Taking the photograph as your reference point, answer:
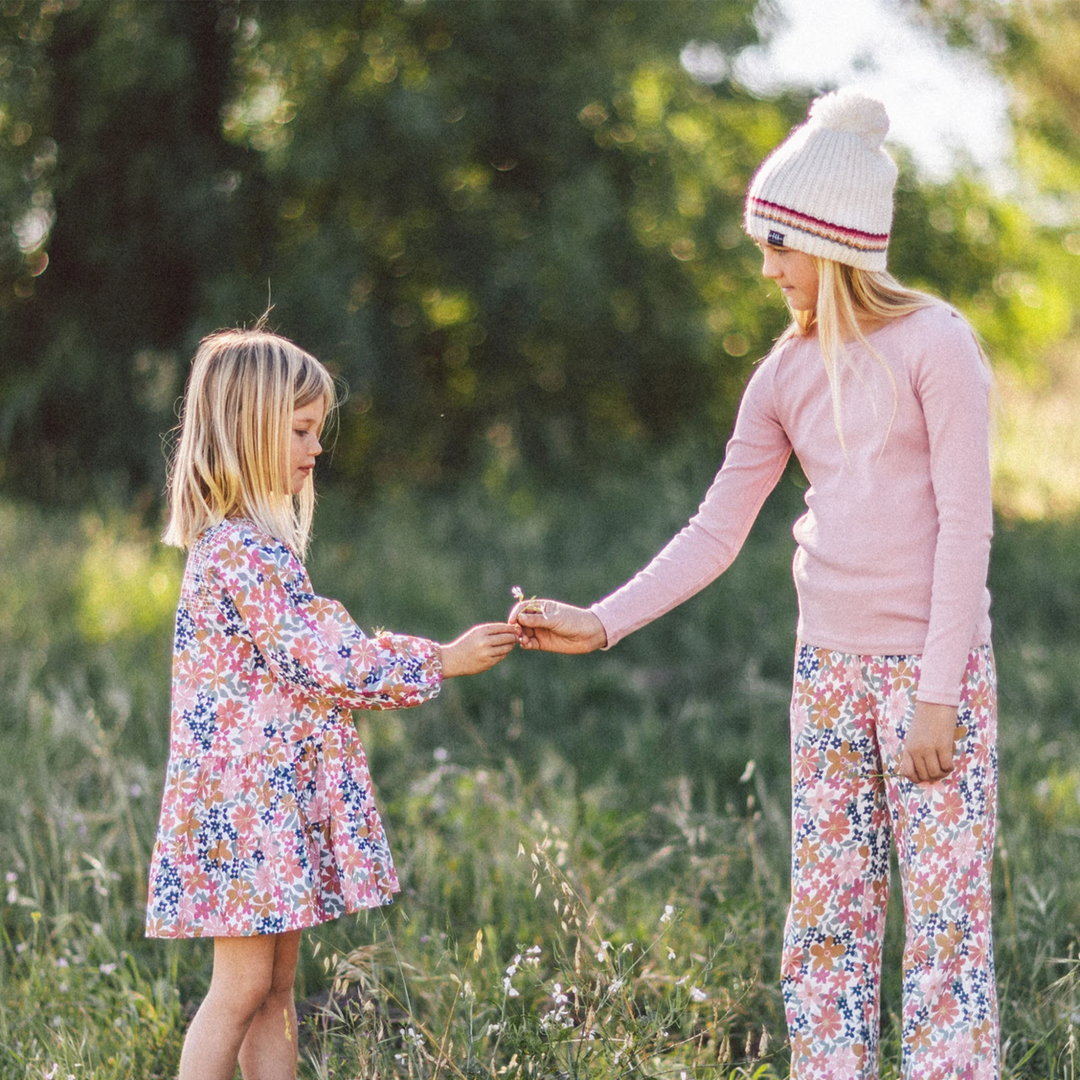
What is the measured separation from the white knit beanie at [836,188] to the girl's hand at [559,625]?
0.81 meters

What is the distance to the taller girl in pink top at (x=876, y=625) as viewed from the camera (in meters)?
2.21

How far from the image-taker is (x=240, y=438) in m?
2.40

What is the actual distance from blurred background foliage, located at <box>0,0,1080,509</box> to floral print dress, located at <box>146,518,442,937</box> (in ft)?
20.1

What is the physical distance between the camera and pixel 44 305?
9125mm

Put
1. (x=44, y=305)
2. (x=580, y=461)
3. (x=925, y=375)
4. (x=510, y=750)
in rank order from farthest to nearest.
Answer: (x=580, y=461) < (x=44, y=305) < (x=510, y=750) < (x=925, y=375)

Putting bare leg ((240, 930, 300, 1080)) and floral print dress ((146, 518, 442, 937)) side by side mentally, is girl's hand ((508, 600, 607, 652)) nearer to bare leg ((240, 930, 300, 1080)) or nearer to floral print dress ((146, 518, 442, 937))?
floral print dress ((146, 518, 442, 937))

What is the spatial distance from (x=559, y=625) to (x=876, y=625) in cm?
62

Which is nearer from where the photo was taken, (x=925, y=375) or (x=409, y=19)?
(x=925, y=375)

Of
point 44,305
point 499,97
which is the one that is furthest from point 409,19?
point 44,305

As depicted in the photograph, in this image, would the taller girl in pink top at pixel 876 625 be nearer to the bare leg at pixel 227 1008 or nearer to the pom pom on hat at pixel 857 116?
the pom pom on hat at pixel 857 116

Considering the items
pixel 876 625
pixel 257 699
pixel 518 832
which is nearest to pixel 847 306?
pixel 876 625

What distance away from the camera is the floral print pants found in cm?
225

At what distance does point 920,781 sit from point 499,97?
735 centimetres

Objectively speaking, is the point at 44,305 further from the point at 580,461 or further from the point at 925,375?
the point at 925,375
